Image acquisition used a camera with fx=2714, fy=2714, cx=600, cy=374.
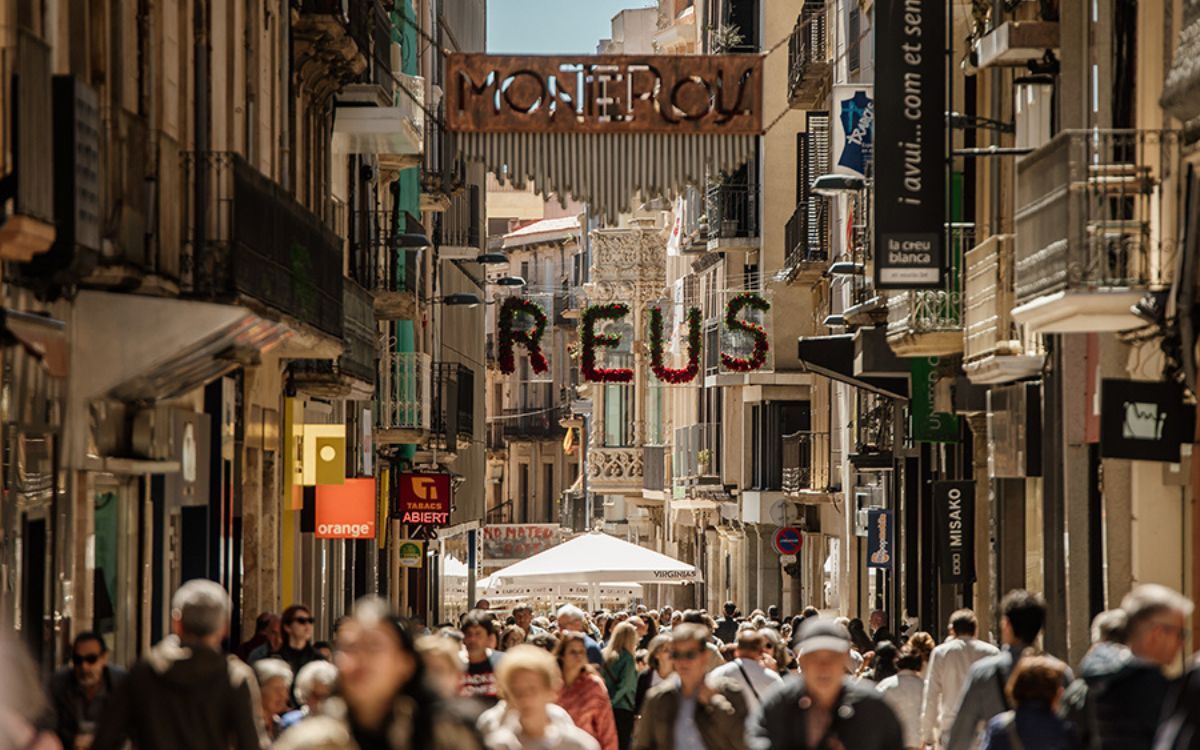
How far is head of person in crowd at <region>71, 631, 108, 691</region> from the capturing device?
11.9 metres

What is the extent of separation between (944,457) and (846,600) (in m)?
9.67

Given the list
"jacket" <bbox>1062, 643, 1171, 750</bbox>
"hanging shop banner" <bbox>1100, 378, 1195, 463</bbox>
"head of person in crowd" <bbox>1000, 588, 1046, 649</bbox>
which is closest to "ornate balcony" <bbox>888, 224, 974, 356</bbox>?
"hanging shop banner" <bbox>1100, 378, 1195, 463</bbox>

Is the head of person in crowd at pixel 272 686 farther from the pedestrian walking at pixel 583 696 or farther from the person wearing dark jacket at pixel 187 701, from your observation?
the person wearing dark jacket at pixel 187 701

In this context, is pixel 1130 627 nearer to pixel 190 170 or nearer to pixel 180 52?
pixel 190 170

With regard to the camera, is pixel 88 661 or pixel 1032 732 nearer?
pixel 1032 732

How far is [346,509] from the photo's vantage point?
97.2 feet

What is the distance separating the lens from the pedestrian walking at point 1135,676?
9750mm

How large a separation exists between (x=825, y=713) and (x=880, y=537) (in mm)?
22613

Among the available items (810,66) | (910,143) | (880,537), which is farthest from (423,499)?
(910,143)

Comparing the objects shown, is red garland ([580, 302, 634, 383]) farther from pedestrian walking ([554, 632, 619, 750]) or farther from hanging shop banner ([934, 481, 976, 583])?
pedestrian walking ([554, 632, 619, 750])

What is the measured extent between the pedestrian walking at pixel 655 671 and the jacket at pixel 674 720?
2744mm

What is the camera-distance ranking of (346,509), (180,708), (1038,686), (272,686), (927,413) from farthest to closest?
1. (346,509)
2. (927,413)
3. (272,686)
4. (1038,686)
5. (180,708)

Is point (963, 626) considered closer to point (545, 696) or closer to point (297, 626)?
point (297, 626)

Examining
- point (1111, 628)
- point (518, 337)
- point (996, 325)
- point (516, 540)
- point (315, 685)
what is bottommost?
point (516, 540)
